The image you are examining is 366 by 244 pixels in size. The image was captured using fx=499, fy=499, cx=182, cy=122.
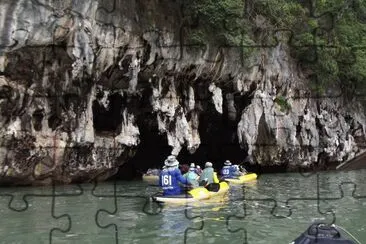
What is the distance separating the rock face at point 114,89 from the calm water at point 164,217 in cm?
177

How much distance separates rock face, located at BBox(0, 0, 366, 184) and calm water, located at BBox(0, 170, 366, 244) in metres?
1.77

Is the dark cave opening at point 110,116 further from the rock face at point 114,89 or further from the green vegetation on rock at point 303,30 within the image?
the green vegetation on rock at point 303,30

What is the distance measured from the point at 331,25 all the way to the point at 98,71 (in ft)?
47.7

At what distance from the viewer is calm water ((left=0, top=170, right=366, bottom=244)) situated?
806cm

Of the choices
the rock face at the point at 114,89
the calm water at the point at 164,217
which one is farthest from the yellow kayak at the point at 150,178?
the calm water at the point at 164,217

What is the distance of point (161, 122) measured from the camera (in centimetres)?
1786

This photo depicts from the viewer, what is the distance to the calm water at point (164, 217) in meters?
8.06

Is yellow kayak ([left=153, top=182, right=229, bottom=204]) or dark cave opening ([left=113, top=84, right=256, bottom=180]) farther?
dark cave opening ([left=113, top=84, right=256, bottom=180])

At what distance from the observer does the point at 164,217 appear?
382 inches

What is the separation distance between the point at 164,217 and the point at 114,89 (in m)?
7.41
